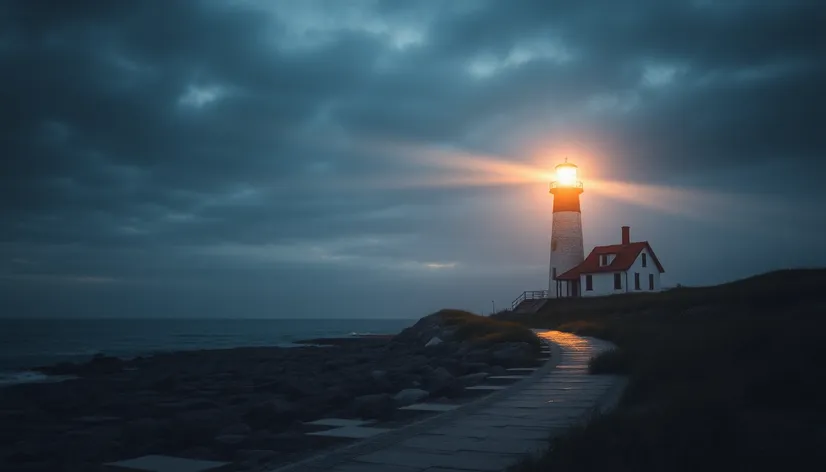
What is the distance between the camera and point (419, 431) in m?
6.57

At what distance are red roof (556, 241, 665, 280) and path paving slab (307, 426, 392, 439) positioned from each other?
114 feet

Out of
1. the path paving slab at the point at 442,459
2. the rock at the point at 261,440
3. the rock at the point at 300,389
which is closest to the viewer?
the path paving slab at the point at 442,459

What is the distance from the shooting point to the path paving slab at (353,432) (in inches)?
271

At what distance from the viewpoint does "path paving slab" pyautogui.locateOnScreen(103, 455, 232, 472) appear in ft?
20.1

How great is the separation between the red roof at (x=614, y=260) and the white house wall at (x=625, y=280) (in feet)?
0.91

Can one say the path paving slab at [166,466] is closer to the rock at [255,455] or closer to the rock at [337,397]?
the rock at [255,455]

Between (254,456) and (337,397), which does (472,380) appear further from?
(254,456)

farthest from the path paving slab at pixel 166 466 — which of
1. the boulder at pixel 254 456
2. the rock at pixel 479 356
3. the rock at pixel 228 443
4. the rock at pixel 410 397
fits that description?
the rock at pixel 479 356

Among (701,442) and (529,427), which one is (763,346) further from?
(701,442)

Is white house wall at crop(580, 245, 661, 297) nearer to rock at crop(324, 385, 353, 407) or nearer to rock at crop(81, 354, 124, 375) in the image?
rock at crop(81, 354, 124, 375)

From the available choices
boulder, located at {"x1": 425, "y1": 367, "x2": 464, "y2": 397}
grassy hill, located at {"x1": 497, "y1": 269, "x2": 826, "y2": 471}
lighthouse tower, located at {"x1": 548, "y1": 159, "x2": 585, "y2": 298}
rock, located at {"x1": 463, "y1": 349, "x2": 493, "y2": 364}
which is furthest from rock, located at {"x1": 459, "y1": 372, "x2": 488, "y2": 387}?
lighthouse tower, located at {"x1": 548, "y1": 159, "x2": 585, "y2": 298}

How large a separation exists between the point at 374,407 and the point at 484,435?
3.45 metres

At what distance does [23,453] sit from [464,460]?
7368 mm

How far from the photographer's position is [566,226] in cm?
4359
